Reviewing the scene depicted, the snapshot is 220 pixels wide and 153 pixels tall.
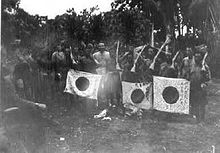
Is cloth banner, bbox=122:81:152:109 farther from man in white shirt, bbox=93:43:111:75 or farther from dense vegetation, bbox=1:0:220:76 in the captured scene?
dense vegetation, bbox=1:0:220:76

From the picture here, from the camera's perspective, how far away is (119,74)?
1001 cm

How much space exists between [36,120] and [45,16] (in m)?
6.74

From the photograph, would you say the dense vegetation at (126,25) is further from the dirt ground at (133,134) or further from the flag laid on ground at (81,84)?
the dirt ground at (133,134)

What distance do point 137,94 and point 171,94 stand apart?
83cm

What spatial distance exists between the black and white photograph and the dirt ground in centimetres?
2

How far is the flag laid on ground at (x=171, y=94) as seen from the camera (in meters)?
9.84

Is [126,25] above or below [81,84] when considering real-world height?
above

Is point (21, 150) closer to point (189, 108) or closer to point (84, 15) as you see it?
point (189, 108)

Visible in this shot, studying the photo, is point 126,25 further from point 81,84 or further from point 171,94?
point 171,94

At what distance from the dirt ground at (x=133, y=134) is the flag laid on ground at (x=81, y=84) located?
48cm

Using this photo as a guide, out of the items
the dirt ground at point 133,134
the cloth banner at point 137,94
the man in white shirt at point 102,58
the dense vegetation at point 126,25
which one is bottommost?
the dirt ground at point 133,134


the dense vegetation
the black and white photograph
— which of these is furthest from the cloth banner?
the dense vegetation

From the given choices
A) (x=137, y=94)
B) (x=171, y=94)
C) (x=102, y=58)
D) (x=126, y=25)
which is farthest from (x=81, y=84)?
(x=171, y=94)

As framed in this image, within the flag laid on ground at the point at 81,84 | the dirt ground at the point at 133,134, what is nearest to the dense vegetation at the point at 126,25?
the flag laid on ground at the point at 81,84
